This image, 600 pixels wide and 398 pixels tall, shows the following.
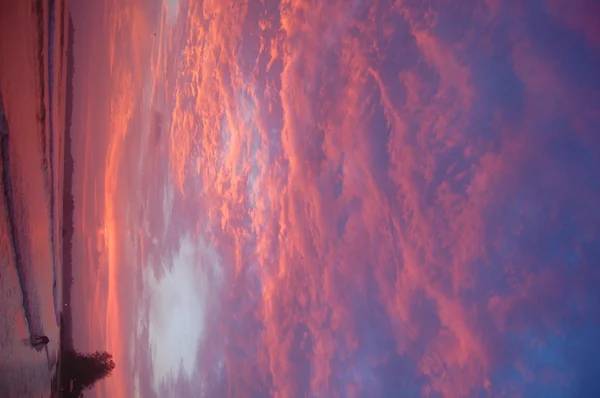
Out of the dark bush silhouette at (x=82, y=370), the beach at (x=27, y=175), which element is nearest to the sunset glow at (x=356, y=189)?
the dark bush silhouette at (x=82, y=370)

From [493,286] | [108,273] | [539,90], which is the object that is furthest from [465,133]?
[108,273]

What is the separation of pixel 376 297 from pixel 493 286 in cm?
91

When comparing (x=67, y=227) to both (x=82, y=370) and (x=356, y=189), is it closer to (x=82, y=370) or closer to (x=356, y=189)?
(x=82, y=370)

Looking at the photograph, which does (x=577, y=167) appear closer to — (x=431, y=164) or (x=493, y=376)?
(x=431, y=164)

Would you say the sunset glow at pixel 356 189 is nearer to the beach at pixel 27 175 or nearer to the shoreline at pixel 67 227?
the shoreline at pixel 67 227

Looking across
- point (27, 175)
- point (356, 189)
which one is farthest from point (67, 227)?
point (356, 189)

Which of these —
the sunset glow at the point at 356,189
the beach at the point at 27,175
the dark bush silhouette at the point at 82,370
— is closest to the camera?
the sunset glow at the point at 356,189

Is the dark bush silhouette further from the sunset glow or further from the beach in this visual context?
the beach

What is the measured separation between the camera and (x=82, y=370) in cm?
602

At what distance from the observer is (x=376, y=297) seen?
263 centimetres

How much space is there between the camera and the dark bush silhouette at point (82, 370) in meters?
5.75

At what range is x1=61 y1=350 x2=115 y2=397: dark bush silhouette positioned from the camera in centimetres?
575

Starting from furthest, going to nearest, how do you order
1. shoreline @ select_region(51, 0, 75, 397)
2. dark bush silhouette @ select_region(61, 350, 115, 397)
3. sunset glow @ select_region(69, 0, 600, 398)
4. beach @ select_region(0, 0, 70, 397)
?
1. dark bush silhouette @ select_region(61, 350, 115, 397)
2. shoreline @ select_region(51, 0, 75, 397)
3. beach @ select_region(0, 0, 70, 397)
4. sunset glow @ select_region(69, 0, 600, 398)

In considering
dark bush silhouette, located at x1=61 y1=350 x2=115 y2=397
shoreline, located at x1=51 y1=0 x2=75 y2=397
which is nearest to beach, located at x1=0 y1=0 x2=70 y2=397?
shoreline, located at x1=51 y1=0 x2=75 y2=397
